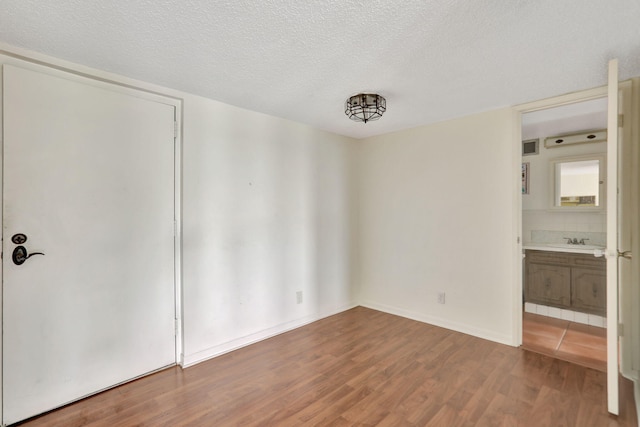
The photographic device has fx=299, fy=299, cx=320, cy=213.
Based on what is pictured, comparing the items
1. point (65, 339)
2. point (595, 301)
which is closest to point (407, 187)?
point (595, 301)

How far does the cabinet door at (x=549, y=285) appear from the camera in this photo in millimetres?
3611

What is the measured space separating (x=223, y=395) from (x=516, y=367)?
232 centimetres

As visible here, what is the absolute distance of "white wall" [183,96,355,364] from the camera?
2.61 meters

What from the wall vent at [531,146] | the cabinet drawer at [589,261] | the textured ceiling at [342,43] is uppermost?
the textured ceiling at [342,43]

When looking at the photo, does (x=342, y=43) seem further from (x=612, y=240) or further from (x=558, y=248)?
(x=558, y=248)

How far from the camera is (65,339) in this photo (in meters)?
2.00

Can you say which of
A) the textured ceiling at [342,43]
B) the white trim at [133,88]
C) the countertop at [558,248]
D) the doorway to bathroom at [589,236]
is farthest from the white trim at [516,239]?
the white trim at [133,88]

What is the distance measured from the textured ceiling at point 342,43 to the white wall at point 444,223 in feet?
2.29

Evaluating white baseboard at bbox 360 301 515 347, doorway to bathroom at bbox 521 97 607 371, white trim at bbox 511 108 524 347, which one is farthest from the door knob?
doorway to bathroom at bbox 521 97 607 371

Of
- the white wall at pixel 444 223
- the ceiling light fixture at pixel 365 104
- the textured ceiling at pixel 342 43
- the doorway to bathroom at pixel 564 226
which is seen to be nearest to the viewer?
the textured ceiling at pixel 342 43

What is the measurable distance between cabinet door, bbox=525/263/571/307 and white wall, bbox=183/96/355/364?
7.84 ft

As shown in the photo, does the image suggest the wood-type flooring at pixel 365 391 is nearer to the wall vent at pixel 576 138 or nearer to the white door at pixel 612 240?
the white door at pixel 612 240

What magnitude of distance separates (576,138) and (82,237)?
533 centimetres

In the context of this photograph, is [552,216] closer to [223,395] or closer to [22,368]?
[223,395]
